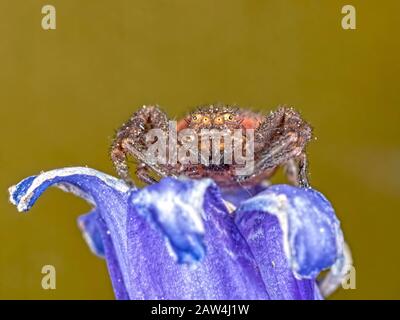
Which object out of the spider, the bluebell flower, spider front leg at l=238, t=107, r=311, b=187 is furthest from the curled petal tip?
spider front leg at l=238, t=107, r=311, b=187

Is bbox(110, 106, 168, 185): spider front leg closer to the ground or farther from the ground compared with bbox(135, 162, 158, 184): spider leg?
farther from the ground

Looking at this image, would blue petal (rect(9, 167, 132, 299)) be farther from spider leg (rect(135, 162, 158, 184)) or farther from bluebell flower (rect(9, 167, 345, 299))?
spider leg (rect(135, 162, 158, 184))

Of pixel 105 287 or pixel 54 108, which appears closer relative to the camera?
pixel 105 287

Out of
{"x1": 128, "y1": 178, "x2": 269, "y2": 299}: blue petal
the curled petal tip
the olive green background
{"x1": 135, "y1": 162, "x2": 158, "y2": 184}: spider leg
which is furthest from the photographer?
the olive green background

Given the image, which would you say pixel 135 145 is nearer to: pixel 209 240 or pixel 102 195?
pixel 102 195
